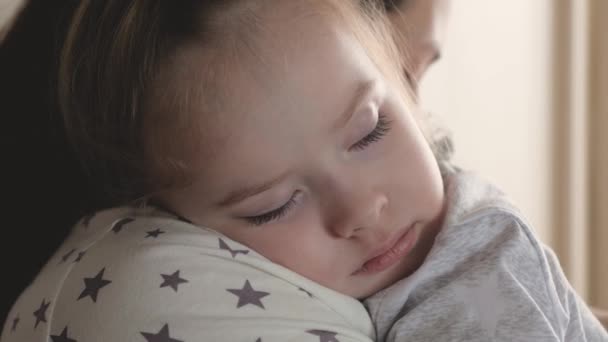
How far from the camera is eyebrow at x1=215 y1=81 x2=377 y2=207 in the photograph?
0.66 meters

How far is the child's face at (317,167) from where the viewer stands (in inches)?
25.6

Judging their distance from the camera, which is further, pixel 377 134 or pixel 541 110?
pixel 541 110

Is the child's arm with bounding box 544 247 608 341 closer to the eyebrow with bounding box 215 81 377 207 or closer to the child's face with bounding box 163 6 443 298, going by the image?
the child's face with bounding box 163 6 443 298

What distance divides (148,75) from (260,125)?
11cm

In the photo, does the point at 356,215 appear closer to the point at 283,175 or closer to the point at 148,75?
the point at 283,175

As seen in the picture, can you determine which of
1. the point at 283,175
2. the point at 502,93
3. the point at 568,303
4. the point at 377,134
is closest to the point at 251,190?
the point at 283,175

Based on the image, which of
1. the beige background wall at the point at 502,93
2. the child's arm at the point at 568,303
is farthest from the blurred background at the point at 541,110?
the child's arm at the point at 568,303

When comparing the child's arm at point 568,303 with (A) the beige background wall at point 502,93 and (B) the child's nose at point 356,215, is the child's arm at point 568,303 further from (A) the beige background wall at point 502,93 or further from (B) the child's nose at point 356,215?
(A) the beige background wall at point 502,93

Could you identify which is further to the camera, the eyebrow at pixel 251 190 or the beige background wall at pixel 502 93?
the beige background wall at pixel 502 93

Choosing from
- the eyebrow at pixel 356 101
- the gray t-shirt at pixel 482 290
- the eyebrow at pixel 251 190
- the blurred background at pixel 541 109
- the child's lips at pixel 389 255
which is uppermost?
the eyebrow at pixel 356 101

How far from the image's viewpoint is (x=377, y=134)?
2.31ft

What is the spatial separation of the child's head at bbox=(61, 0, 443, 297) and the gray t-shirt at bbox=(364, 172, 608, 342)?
3cm

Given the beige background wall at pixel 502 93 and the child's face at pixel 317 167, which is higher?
→ the child's face at pixel 317 167

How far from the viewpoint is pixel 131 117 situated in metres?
0.67
